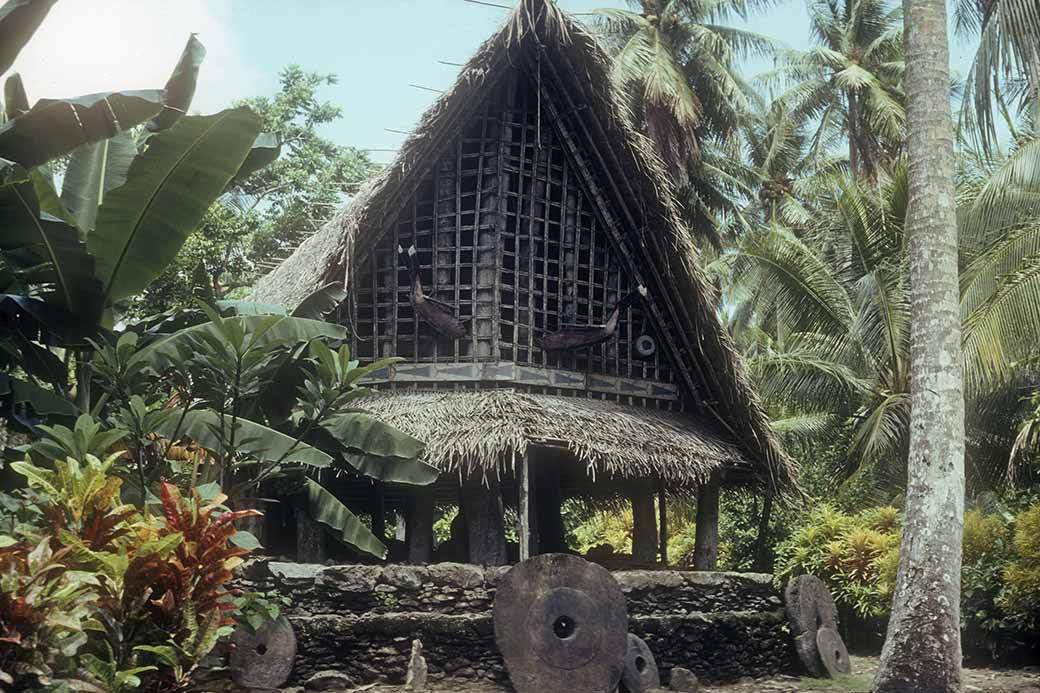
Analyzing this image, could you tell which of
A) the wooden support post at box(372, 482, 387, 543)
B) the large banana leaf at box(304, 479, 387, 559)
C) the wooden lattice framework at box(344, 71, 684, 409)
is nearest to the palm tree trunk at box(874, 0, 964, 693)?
the wooden lattice framework at box(344, 71, 684, 409)

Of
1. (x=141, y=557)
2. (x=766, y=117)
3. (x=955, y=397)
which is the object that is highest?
(x=766, y=117)

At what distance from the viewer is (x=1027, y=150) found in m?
13.7

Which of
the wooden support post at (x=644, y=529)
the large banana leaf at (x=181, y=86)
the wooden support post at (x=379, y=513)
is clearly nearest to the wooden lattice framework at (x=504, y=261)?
the wooden support post at (x=644, y=529)

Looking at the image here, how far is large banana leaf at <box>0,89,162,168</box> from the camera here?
804 centimetres

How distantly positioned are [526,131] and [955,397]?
5.28 m

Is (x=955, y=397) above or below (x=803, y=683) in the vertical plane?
above

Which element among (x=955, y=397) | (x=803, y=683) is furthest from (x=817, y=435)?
(x=955, y=397)

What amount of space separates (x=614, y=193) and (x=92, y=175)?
5521 millimetres

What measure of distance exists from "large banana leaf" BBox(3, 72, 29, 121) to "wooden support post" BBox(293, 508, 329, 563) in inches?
175

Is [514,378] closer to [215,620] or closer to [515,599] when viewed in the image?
[515,599]

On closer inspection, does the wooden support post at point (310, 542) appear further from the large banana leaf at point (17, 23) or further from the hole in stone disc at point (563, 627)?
the large banana leaf at point (17, 23)

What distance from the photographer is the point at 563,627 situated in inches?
408

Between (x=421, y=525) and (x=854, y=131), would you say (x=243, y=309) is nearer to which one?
(x=421, y=525)

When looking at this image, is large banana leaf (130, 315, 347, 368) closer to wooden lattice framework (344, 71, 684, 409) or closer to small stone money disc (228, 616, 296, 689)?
small stone money disc (228, 616, 296, 689)
